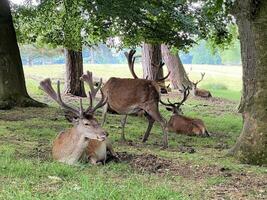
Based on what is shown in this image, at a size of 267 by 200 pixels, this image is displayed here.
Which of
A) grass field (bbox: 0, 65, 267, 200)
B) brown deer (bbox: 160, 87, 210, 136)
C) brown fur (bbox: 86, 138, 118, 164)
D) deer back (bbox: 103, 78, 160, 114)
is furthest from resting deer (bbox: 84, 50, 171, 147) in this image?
brown fur (bbox: 86, 138, 118, 164)

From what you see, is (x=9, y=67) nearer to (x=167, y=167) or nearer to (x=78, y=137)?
(x=78, y=137)

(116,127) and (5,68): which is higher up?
(5,68)

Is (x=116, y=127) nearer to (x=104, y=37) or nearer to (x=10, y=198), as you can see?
(x=104, y=37)

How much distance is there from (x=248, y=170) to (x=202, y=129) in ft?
13.8

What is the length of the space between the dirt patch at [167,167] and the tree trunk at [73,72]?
11482mm

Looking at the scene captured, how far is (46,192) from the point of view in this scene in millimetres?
4781

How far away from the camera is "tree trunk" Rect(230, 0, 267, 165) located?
686 centimetres

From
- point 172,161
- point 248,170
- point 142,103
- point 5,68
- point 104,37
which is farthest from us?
point 104,37

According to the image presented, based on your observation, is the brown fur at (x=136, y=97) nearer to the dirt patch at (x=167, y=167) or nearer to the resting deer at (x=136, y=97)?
the resting deer at (x=136, y=97)

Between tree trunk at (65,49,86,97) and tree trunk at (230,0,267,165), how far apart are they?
11.5 metres

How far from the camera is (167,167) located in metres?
6.31

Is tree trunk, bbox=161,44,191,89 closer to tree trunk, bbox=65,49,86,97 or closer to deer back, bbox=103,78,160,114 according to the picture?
tree trunk, bbox=65,49,86,97

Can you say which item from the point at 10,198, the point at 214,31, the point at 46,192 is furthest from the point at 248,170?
the point at 214,31

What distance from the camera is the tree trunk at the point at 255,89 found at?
686 centimetres
